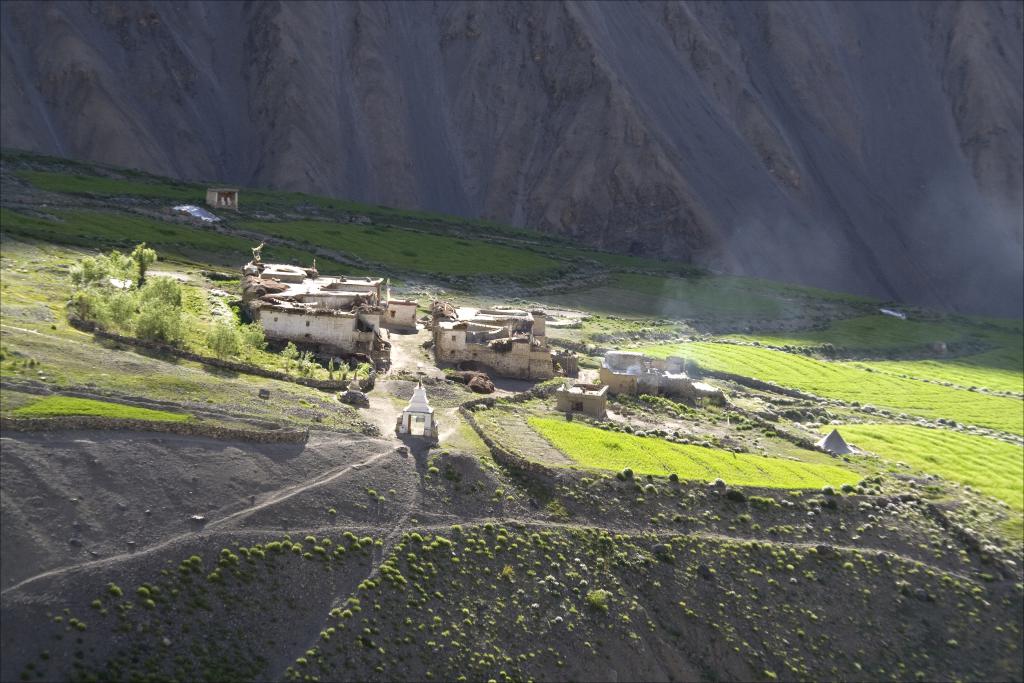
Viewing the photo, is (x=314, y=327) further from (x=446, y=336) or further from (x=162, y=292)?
(x=446, y=336)

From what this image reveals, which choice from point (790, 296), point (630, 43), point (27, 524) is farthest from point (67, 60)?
point (27, 524)

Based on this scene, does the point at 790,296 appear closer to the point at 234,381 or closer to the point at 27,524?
the point at 234,381

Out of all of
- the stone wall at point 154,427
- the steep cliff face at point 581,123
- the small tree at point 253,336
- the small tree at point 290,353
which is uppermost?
the steep cliff face at point 581,123

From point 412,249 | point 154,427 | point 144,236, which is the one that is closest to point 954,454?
point 154,427

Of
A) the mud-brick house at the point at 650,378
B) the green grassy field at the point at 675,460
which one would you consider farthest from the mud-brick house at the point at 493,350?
the green grassy field at the point at 675,460

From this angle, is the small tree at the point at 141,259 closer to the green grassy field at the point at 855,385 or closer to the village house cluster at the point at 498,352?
the village house cluster at the point at 498,352

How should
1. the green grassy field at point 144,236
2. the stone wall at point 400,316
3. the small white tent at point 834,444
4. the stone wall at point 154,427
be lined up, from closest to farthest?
the stone wall at point 154,427
the small white tent at point 834,444
the stone wall at point 400,316
the green grassy field at point 144,236
